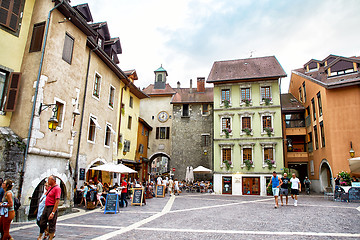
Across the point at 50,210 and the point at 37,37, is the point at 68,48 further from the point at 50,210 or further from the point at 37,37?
the point at 50,210

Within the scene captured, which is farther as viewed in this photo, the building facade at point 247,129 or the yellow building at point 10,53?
the building facade at point 247,129

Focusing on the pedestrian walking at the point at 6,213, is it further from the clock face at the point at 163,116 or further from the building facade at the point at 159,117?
the clock face at the point at 163,116

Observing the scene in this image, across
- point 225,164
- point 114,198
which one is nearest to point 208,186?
point 225,164

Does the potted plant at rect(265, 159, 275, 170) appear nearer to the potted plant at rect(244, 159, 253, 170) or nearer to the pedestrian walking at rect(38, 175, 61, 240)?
the potted plant at rect(244, 159, 253, 170)

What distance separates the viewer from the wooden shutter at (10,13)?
1025cm

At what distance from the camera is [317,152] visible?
2514 centimetres

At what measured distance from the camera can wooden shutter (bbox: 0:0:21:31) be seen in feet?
33.6

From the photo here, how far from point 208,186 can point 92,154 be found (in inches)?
587

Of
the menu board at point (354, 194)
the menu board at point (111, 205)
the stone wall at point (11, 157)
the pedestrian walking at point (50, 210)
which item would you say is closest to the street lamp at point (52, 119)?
the stone wall at point (11, 157)

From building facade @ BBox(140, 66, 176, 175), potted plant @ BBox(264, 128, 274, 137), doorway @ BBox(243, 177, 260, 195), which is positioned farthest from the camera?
building facade @ BBox(140, 66, 176, 175)

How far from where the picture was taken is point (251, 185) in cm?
2616

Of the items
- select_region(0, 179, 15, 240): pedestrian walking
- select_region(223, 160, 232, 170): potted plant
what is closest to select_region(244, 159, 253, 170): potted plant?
select_region(223, 160, 232, 170): potted plant

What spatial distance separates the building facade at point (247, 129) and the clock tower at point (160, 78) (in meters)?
9.61

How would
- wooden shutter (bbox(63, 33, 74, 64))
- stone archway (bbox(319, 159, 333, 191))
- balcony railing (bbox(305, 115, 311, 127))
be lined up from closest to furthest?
wooden shutter (bbox(63, 33, 74, 64)) → stone archway (bbox(319, 159, 333, 191)) → balcony railing (bbox(305, 115, 311, 127))
